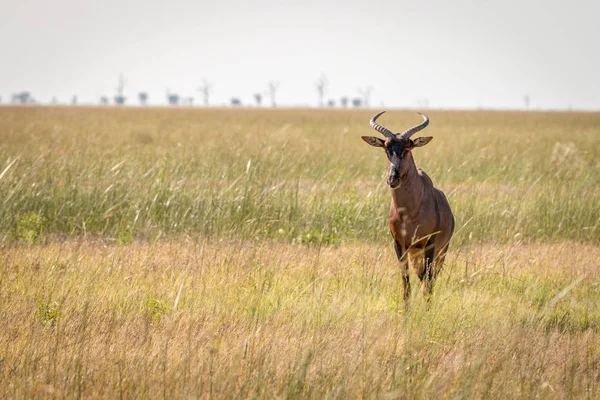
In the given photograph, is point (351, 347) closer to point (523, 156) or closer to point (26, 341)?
point (26, 341)

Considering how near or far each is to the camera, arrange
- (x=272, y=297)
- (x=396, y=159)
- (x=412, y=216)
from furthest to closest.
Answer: (x=272, y=297)
(x=412, y=216)
(x=396, y=159)

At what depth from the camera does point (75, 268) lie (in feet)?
25.0

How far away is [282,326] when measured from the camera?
581 centimetres

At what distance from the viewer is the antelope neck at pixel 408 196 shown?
21.5 feet

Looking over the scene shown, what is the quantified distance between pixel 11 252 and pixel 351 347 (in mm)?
5114

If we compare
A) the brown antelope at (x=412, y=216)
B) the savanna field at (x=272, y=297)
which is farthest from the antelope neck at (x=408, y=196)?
the savanna field at (x=272, y=297)

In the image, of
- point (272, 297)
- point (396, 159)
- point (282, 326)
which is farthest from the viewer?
point (272, 297)

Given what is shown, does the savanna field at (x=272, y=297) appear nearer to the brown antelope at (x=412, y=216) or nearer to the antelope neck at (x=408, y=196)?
the brown antelope at (x=412, y=216)

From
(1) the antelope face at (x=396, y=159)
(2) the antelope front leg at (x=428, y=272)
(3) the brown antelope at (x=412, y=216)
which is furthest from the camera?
(2) the antelope front leg at (x=428, y=272)

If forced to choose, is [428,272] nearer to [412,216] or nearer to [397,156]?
[412,216]

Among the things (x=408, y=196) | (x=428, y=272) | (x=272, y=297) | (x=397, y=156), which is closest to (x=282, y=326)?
(x=272, y=297)

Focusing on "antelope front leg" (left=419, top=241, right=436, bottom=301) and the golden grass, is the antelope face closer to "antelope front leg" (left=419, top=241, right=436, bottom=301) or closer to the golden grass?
"antelope front leg" (left=419, top=241, right=436, bottom=301)

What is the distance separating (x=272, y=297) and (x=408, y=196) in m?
1.72

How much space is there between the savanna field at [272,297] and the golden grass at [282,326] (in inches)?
1.0
